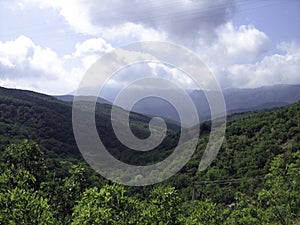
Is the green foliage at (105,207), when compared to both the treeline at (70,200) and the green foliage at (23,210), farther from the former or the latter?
the green foliage at (23,210)

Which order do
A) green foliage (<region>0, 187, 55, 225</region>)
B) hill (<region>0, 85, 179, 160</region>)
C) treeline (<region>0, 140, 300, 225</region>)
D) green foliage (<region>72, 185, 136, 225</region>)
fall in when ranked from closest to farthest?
green foliage (<region>0, 187, 55, 225</region>) < treeline (<region>0, 140, 300, 225</region>) < green foliage (<region>72, 185, 136, 225</region>) < hill (<region>0, 85, 179, 160</region>)

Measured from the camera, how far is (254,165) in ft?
263

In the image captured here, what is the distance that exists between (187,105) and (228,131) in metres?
93.5

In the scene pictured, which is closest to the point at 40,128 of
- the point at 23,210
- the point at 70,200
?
the point at 70,200

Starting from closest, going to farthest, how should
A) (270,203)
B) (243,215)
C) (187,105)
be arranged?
(187,105), (270,203), (243,215)

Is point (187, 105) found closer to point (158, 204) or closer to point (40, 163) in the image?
point (158, 204)

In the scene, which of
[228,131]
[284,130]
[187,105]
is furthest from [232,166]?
[187,105]

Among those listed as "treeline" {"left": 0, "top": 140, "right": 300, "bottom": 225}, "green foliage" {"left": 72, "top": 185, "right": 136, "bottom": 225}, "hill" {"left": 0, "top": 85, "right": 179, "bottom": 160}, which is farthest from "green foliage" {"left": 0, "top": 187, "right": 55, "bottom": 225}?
"hill" {"left": 0, "top": 85, "right": 179, "bottom": 160}

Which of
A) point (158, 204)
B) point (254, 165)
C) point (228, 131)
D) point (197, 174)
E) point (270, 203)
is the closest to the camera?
point (158, 204)

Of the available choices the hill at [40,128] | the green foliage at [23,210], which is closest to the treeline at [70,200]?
the green foliage at [23,210]

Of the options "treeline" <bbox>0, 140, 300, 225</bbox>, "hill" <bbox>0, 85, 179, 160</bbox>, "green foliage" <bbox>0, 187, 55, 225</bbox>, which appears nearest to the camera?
"green foliage" <bbox>0, 187, 55, 225</bbox>

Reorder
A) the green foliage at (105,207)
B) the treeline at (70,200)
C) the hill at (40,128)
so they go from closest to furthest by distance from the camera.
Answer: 1. the treeline at (70,200)
2. the green foliage at (105,207)
3. the hill at (40,128)

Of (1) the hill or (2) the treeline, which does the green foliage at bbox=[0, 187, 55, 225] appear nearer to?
(2) the treeline

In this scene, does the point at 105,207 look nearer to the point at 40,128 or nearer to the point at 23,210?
the point at 23,210
